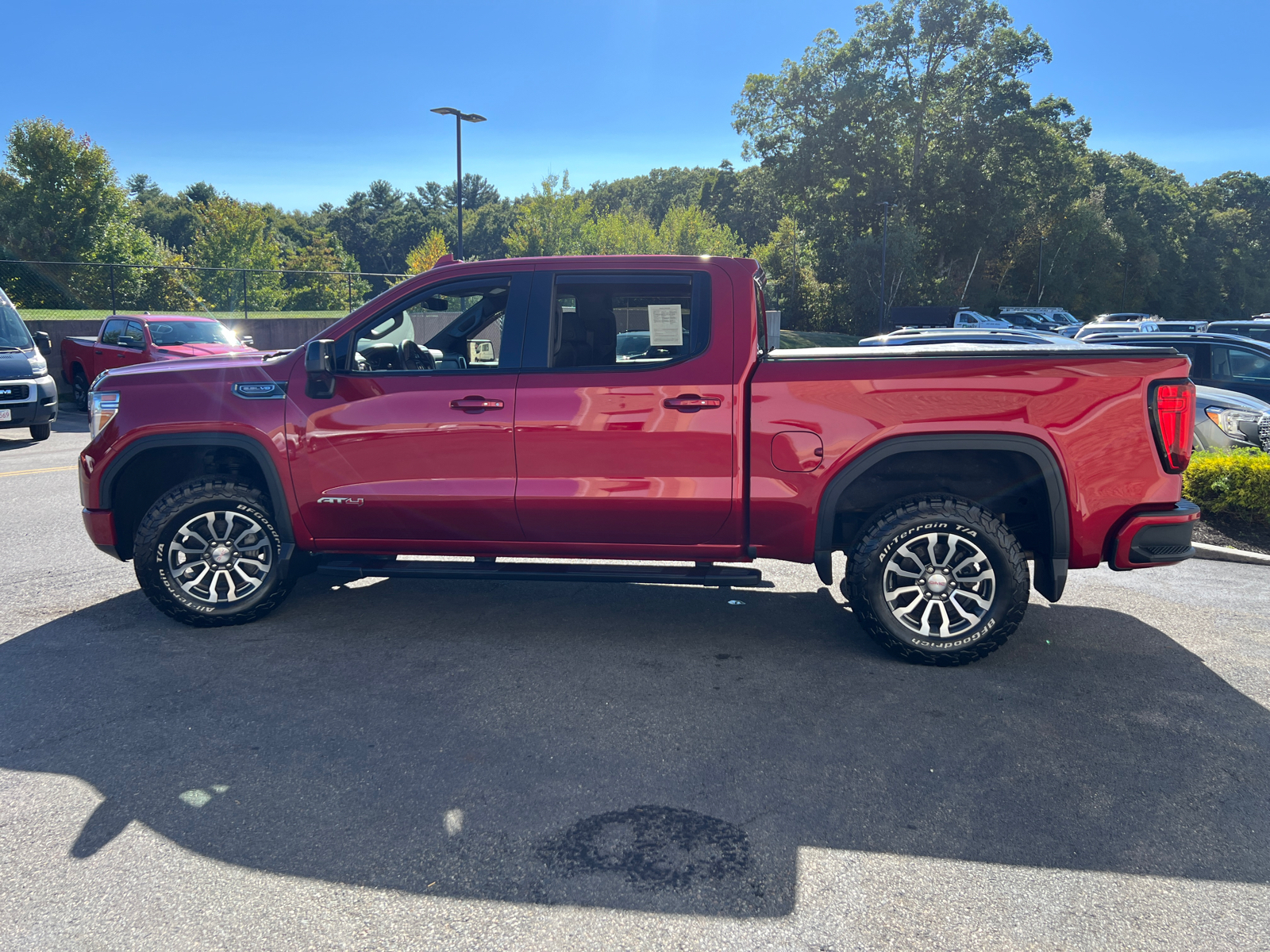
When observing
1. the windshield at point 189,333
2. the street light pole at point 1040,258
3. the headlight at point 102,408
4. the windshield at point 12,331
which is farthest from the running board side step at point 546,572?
the street light pole at point 1040,258

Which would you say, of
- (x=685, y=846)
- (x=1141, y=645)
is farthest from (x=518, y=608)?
(x=1141, y=645)

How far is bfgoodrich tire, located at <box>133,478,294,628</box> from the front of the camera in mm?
5117

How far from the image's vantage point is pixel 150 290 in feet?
85.4

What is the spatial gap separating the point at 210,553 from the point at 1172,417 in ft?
16.7

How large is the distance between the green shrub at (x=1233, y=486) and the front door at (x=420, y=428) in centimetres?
611

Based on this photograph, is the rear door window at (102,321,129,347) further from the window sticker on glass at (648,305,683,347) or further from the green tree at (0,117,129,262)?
the green tree at (0,117,129,262)

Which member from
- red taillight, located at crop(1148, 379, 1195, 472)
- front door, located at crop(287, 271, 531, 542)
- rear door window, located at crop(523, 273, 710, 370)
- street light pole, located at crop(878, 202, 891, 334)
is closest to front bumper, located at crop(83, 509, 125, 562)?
front door, located at crop(287, 271, 531, 542)

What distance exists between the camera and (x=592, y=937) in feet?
8.54

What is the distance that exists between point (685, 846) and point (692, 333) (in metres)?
2.60

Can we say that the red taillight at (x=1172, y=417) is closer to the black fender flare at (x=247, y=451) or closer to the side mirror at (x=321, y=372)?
the side mirror at (x=321, y=372)

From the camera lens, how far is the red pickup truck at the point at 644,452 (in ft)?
14.8

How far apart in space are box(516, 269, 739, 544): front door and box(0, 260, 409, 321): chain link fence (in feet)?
67.6

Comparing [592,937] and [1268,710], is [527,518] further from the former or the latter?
[1268,710]

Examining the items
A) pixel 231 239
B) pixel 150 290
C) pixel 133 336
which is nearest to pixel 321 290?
pixel 150 290
